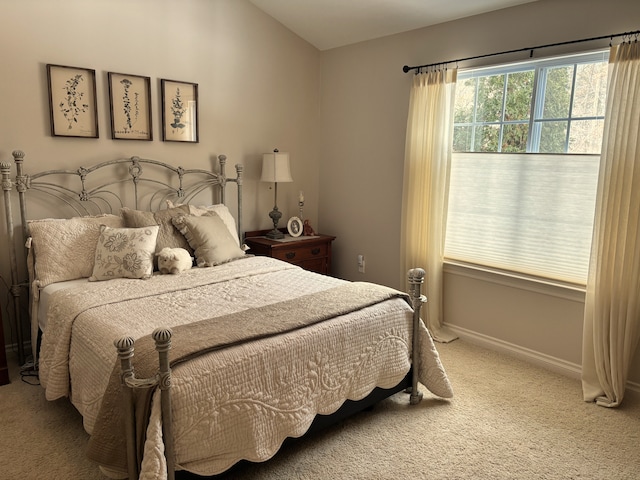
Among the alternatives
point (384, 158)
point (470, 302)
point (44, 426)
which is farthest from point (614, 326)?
point (44, 426)

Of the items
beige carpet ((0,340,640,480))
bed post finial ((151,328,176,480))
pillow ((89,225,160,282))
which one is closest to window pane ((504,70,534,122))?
beige carpet ((0,340,640,480))

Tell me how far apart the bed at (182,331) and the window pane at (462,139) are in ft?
4.68

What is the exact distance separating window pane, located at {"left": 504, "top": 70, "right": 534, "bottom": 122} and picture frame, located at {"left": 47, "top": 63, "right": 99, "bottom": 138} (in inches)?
112

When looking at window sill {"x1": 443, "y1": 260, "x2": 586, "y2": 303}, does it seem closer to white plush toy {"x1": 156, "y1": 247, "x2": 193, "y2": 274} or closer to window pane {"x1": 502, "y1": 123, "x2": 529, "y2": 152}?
window pane {"x1": 502, "y1": 123, "x2": 529, "y2": 152}

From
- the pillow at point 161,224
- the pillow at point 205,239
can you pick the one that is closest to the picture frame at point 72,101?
the pillow at point 161,224

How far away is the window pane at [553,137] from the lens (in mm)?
3018

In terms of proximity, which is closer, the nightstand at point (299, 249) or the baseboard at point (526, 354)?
the baseboard at point (526, 354)

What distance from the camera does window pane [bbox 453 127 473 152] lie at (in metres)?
3.53

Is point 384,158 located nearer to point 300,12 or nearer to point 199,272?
point 300,12

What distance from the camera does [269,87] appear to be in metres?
4.21

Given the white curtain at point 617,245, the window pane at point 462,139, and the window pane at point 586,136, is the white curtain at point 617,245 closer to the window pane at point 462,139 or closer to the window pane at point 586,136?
the window pane at point 586,136

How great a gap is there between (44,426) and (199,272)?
115 cm

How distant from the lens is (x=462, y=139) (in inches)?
141

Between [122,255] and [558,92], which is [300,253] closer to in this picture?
[122,255]
